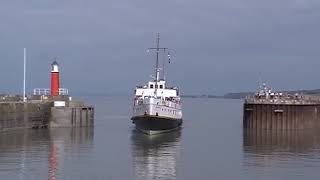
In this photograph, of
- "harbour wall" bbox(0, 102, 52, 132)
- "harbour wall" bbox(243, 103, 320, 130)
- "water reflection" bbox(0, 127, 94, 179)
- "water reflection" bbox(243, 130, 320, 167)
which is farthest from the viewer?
"harbour wall" bbox(243, 103, 320, 130)

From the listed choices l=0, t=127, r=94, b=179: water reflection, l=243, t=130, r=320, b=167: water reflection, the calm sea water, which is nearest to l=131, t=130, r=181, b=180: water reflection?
the calm sea water

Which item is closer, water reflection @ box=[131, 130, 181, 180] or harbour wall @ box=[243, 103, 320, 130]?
water reflection @ box=[131, 130, 181, 180]

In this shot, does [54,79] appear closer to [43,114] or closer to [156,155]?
[43,114]

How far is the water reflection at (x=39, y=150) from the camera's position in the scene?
39.3m

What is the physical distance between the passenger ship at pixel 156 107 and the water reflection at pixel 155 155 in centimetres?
102

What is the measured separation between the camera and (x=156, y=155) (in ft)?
165

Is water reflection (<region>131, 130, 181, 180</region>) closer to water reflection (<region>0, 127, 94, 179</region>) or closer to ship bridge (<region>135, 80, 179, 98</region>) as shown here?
ship bridge (<region>135, 80, 179, 98</region>)

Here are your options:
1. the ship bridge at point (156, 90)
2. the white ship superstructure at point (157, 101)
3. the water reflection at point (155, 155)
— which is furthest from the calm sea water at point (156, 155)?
the ship bridge at point (156, 90)

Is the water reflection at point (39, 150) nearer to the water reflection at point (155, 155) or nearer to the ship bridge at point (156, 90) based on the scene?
the water reflection at point (155, 155)

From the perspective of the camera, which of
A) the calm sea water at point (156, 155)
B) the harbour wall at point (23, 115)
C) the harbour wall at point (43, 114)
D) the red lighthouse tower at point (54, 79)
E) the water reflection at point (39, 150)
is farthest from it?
the red lighthouse tower at point (54, 79)

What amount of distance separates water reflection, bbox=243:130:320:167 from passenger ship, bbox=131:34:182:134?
26.6ft

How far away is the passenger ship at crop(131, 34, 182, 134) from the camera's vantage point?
66688mm

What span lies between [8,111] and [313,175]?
32.1 metres

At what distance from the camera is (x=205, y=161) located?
46.8 m
